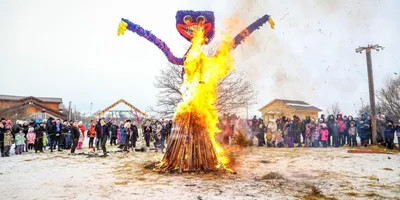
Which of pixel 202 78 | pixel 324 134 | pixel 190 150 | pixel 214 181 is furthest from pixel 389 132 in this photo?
pixel 214 181

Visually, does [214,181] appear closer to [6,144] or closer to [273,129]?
[273,129]

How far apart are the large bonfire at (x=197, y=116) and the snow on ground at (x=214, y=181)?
58 cm

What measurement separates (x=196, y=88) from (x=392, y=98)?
2864 centimetres

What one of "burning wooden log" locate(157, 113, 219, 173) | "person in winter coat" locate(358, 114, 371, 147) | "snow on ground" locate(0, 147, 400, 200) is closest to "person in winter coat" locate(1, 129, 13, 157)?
"snow on ground" locate(0, 147, 400, 200)

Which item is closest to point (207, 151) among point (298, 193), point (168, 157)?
point (168, 157)

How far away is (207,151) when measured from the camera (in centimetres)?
904

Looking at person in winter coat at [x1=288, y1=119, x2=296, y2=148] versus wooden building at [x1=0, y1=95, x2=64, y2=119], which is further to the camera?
wooden building at [x1=0, y1=95, x2=64, y2=119]

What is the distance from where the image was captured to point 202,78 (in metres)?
9.49

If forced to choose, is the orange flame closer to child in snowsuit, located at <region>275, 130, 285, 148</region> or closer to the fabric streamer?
the fabric streamer

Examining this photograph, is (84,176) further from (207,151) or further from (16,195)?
(207,151)

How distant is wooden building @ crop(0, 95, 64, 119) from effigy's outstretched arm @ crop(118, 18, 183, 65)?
62.9ft

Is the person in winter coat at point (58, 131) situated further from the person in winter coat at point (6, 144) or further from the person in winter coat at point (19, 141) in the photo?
the person in winter coat at point (6, 144)

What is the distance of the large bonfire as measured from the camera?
8.95 meters

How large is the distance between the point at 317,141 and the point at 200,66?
989 centimetres
